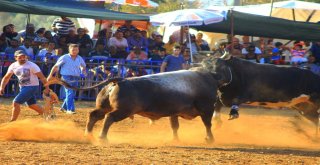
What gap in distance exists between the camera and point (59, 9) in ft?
65.8

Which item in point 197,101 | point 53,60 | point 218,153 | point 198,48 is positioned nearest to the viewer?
point 218,153

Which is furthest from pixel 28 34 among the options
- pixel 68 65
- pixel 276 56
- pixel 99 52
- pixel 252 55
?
pixel 276 56

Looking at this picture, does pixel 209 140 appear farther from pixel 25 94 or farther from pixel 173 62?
pixel 173 62

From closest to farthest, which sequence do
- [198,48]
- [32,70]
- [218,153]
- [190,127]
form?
[218,153]
[32,70]
[190,127]
[198,48]

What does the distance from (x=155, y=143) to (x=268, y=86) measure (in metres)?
3.43

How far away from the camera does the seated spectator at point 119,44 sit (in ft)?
67.1

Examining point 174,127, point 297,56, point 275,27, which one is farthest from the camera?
point 275,27

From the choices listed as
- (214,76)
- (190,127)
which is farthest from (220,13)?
(214,76)

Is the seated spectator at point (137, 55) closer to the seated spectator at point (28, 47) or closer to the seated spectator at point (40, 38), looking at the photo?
the seated spectator at point (40, 38)

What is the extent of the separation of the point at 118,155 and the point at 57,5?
11167mm

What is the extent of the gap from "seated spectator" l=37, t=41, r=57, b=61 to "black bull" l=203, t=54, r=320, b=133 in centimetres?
681

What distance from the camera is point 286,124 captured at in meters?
16.5

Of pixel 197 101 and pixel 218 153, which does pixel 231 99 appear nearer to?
pixel 197 101

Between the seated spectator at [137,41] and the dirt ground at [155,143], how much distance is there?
190 inches
